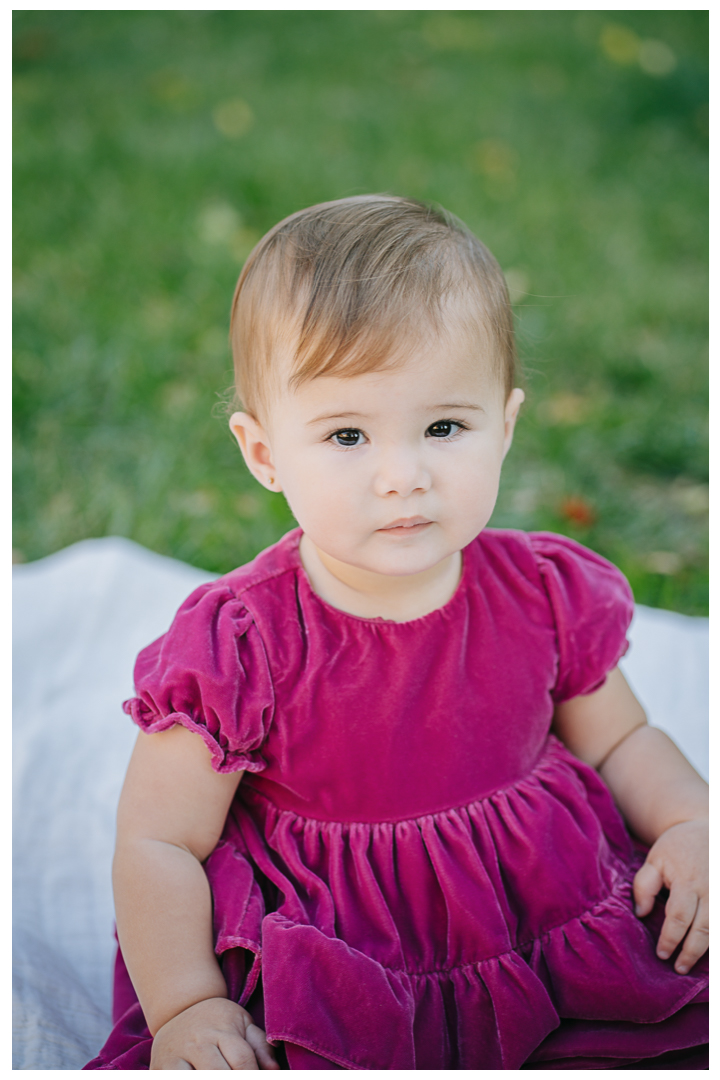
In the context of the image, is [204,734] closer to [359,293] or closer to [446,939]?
[446,939]

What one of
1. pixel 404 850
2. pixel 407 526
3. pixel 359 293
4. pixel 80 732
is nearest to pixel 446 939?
pixel 404 850

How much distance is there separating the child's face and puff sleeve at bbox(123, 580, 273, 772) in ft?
Answer: 0.51

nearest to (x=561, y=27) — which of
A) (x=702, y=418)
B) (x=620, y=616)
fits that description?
(x=702, y=418)

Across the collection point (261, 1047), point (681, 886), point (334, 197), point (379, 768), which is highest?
point (334, 197)

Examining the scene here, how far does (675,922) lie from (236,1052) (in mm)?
514

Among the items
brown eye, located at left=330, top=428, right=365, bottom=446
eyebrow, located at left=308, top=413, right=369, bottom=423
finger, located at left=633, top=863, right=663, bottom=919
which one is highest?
eyebrow, located at left=308, top=413, right=369, bottom=423

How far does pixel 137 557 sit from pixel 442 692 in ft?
3.57

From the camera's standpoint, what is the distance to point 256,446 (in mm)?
1153

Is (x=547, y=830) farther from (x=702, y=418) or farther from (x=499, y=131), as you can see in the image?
(x=499, y=131)

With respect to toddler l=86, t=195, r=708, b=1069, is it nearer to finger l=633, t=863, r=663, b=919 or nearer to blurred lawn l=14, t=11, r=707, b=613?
finger l=633, t=863, r=663, b=919

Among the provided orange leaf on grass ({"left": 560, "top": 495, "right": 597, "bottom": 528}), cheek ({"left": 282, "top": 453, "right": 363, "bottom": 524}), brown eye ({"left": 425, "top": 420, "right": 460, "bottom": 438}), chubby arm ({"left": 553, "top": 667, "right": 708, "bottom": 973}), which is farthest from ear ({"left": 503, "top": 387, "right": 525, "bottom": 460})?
orange leaf on grass ({"left": 560, "top": 495, "right": 597, "bottom": 528})

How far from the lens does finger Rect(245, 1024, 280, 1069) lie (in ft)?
3.25

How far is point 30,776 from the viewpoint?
163cm

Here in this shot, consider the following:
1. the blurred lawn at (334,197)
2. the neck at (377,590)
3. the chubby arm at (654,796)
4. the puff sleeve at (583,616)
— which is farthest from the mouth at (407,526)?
the blurred lawn at (334,197)
